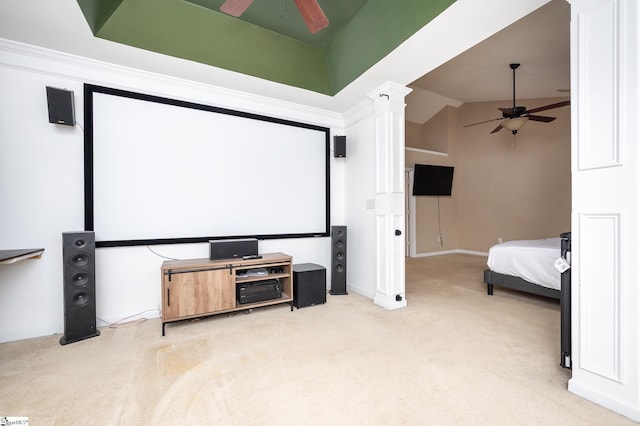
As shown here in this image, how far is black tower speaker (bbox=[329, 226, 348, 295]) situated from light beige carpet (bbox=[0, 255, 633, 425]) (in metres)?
0.68

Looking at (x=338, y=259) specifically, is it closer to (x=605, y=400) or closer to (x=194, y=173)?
(x=194, y=173)

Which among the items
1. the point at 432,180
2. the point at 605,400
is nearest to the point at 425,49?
the point at 605,400

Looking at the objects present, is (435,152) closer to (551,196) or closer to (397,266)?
(551,196)

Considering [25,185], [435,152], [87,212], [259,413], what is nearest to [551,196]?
[435,152]

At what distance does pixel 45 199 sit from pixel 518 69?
6204 mm

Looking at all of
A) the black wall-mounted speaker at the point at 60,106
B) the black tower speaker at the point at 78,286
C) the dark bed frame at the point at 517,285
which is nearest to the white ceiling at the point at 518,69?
the dark bed frame at the point at 517,285

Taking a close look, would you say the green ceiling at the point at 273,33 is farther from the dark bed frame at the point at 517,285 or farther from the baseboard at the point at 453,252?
the baseboard at the point at 453,252

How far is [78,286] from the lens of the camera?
2.36 metres

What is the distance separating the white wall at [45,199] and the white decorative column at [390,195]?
250cm

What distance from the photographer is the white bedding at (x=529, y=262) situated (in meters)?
3.11

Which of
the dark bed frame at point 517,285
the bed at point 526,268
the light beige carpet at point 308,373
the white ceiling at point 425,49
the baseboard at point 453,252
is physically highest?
the white ceiling at point 425,49

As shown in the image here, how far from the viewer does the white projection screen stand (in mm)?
2684

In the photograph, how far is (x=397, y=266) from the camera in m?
3.22

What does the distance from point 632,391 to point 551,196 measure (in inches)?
210
